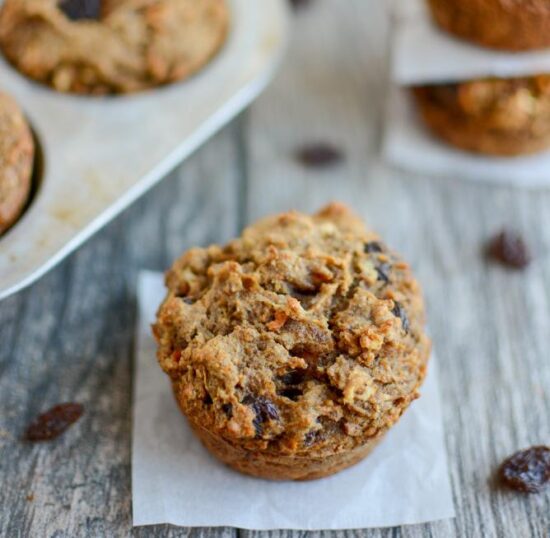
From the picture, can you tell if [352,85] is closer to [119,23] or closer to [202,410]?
[119,23]

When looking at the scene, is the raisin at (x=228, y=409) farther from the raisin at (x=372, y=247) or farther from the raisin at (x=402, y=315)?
the raisin at (x=372, y=247)

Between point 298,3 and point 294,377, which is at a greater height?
point 294,377

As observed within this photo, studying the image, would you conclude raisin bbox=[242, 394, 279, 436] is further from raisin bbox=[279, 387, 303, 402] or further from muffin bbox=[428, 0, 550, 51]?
muffin bbox=[428, 0, 550, 51]

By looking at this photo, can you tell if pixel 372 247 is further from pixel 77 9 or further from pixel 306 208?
pixel 77 9

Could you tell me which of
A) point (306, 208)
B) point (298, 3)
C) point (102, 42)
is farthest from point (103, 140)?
point (298, 3)

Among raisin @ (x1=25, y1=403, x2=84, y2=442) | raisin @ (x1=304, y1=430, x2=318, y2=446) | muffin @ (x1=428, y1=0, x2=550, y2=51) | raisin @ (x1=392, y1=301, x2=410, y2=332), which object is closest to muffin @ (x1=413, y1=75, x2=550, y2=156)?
muffin @ (x1=428, y1=0, x2=550, y2=51)

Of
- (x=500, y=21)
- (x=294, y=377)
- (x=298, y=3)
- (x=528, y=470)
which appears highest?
(x=500, y=21)
